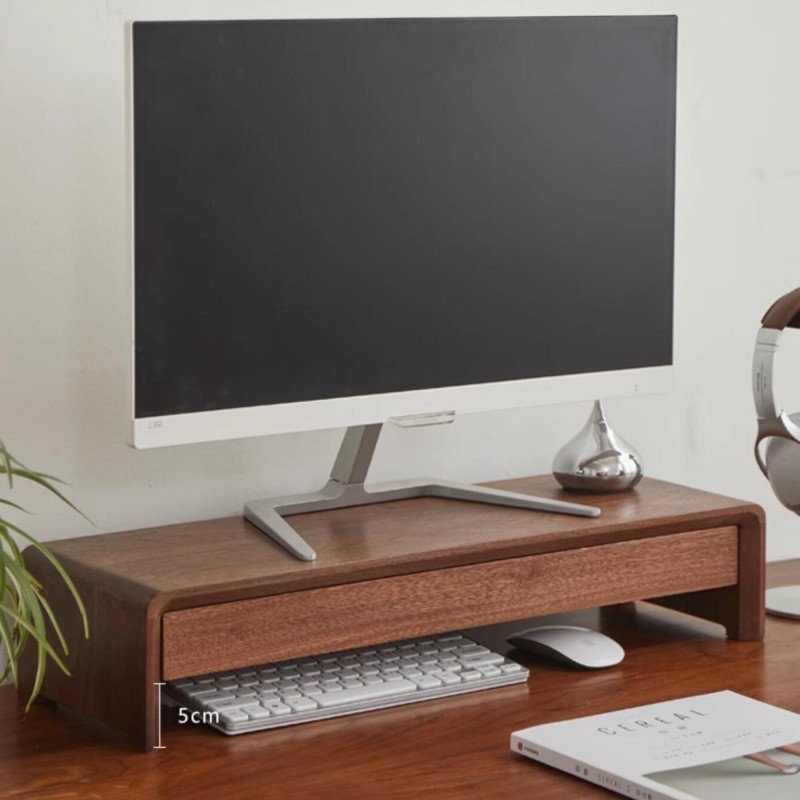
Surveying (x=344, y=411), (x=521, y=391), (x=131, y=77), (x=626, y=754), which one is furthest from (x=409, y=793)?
(x=131, y=77)

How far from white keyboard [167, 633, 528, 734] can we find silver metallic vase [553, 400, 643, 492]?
0.27 metres

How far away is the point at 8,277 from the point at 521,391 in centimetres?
57

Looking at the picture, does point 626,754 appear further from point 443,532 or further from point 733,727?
point 443,532

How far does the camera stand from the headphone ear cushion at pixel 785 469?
1.65 meters

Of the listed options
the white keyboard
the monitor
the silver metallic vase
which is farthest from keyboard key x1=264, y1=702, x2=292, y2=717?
the silver metallic vase

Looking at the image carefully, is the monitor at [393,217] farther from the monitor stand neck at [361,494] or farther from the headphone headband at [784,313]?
the headphone headband at [784,313]

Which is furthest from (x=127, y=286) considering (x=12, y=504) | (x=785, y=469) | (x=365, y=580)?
(x=785, y=469)

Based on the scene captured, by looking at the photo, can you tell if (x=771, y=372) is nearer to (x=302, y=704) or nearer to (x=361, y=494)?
(x=361, y=494)

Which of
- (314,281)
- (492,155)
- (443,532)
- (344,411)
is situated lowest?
(443,532)

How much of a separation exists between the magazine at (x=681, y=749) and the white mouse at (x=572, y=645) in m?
0.16

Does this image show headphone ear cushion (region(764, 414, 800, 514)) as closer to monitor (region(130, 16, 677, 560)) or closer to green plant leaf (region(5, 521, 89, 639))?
monitor (region(130, 16, 677, 560))

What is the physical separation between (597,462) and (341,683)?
454 millimetres

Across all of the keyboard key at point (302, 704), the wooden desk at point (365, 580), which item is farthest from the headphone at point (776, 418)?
the keyboard key at point (302, 704)

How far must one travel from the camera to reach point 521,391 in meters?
1.76
